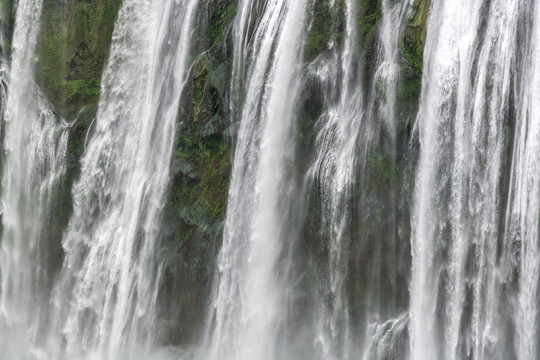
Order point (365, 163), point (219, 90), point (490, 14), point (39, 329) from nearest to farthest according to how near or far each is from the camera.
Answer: point (490, 14) < point (365, 163) < point (219, 90) < point (39, 329)

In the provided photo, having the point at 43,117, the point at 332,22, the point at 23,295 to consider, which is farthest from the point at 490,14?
the point at 23,295

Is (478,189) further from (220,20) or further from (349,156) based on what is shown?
(220,20)

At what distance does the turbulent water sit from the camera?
9094 mm

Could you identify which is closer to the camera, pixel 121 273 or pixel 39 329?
pixel 121 273

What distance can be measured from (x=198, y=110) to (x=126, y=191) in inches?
79.3

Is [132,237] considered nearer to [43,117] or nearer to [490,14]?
[43,117]

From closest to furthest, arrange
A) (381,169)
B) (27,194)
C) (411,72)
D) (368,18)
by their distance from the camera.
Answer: (411,72)
(381,169)
(368,18)
(27,194)

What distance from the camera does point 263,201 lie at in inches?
441

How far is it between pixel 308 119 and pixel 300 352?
3.54 m

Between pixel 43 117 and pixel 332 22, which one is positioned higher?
pixel 332 22

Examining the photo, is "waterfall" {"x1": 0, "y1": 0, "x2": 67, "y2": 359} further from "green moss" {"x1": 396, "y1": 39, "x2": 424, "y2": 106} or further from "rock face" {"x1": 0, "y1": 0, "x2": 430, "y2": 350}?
"green moss" {"x1": 396, "y1": 39, "x2": 424, "y2": 106}

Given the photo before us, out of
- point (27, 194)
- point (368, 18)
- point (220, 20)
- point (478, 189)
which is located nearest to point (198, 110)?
point (220, 20)

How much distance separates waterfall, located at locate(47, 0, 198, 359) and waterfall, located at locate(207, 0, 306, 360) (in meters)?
1.55

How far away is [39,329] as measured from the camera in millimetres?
13531
